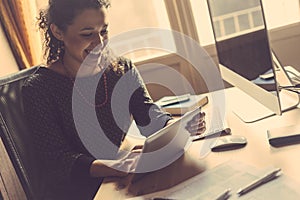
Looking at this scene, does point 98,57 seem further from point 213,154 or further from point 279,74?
point 279,74

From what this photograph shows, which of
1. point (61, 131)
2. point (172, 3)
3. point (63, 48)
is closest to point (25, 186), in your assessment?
point (61, 131)

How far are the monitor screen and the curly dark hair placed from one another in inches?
17.2

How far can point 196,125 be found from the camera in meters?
1.43

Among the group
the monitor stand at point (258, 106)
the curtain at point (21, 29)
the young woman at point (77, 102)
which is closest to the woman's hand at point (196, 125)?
the young woman at point (77, 102)

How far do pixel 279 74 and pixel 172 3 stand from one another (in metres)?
0.94

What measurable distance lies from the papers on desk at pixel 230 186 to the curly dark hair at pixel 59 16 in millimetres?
738

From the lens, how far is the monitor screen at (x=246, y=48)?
1.25 meters

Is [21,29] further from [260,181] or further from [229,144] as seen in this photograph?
[260,181]

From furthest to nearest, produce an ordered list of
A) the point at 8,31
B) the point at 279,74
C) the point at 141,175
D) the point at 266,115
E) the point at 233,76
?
the point at 8,31 < the point at 279,74 < the point at 233,76 < the point at 266,115 < the point at 141,175

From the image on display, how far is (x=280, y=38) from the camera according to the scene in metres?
2.63

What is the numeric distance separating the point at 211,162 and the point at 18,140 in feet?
2.15

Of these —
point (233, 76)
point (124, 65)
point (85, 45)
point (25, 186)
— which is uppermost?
point (85, 45)

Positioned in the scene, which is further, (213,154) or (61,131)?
(61,131)

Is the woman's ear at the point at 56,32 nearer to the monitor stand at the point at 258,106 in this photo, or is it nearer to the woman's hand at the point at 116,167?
the woman's hand at the point at 116,167
